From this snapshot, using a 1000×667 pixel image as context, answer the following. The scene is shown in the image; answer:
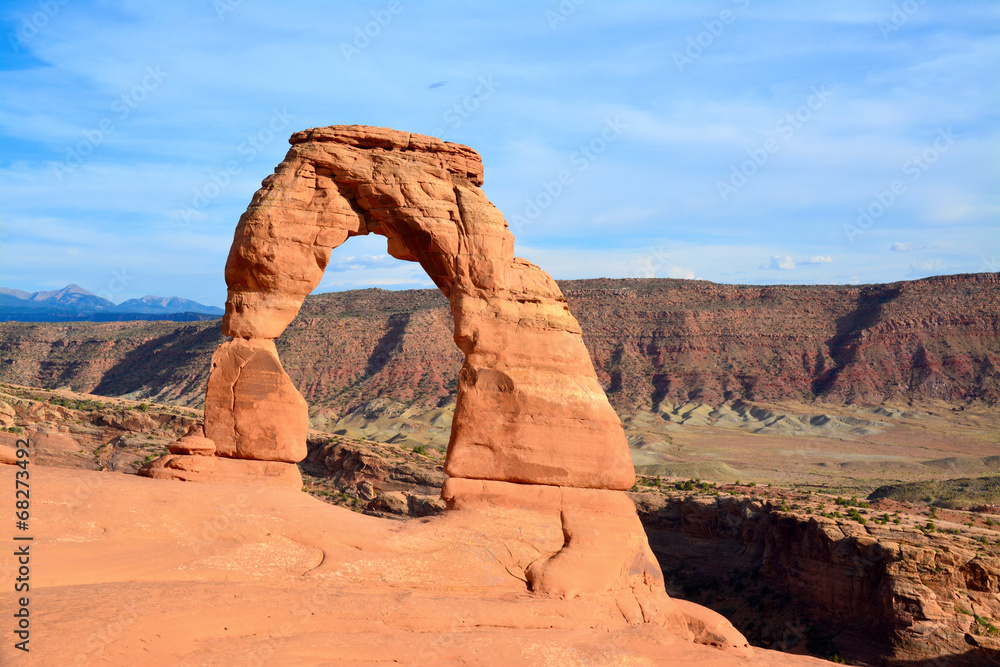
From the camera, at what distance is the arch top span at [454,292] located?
1598 cm

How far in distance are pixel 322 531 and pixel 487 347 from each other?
206 inches

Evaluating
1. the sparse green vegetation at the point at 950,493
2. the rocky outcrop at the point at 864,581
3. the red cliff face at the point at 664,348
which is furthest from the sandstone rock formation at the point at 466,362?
the red cliff face at the point at 664,348

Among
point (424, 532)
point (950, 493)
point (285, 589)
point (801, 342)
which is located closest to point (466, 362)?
point (424, 532)

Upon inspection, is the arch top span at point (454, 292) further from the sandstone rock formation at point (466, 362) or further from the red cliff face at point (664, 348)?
the red cliff face at point (664, 348)

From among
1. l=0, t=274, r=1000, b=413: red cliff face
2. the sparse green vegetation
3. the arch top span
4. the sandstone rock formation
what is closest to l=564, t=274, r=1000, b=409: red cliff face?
l=0, t=274, r=1000, b=413: red cliff face

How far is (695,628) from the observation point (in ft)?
50.9

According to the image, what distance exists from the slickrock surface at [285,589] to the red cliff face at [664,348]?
62.7m

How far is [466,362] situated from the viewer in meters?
16.4

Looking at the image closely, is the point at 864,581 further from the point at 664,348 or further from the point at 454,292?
the point at 664,348

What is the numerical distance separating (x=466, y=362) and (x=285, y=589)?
6228mm

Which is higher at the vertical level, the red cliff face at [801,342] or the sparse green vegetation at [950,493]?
the red cliff face at [801,342]

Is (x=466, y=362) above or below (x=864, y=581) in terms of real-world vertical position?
above

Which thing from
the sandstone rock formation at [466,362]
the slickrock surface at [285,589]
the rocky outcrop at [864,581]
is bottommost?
the rocky outcrop at [864,581]

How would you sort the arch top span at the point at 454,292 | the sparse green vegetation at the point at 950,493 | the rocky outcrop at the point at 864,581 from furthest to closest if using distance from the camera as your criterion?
the sparse green vegetation at the point at 950,493 → the rocky outcrop at the point at 864,581 → the arch top span at the point at 454,292
